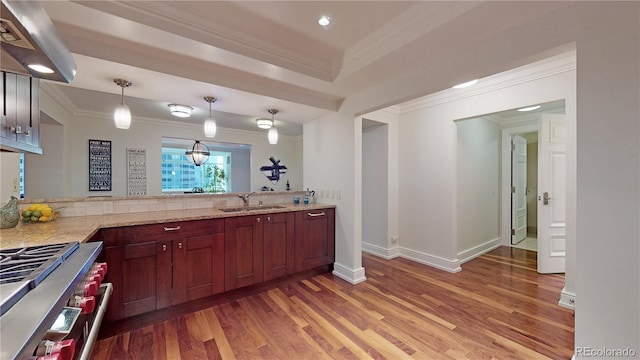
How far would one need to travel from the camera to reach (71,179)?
4.09 metres

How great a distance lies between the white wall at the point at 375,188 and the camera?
382 cm

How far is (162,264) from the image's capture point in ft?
6.88

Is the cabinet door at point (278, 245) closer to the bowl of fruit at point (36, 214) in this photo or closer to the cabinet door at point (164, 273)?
the cabinet door at point (164, 273)

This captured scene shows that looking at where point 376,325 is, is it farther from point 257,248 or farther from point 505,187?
point 505,187

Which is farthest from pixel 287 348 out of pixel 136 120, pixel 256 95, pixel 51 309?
pixel 136 120

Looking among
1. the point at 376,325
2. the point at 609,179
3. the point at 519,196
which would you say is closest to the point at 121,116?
the point at 376,325

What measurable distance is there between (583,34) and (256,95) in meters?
2.45

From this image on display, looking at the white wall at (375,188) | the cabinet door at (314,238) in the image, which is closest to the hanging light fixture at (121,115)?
the cabinet door at (314,238)

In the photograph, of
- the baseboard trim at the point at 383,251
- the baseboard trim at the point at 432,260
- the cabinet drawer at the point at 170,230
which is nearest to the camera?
the cabinet drawer at the point at 170,230

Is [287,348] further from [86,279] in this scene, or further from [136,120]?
[136,120]

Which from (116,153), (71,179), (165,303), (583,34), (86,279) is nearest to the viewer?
(86,279)

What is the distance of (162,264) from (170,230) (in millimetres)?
289

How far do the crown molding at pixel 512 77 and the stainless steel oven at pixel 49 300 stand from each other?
10.8 ft

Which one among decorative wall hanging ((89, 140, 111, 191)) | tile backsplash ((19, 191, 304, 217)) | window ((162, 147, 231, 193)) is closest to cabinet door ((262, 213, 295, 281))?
tile backsplash ((19, 191, 304, 217))
